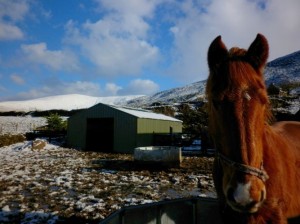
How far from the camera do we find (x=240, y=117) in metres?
2.16

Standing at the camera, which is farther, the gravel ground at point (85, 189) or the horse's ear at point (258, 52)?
the gravel ground at point (85, 189)

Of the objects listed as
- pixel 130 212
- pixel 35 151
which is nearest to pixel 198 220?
pixel 130 212

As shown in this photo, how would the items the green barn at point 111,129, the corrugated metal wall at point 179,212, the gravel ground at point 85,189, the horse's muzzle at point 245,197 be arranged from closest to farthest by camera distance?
the horse's muzzle at point 245,197, the corrugated metal wall at point 179,212, the gravel ground at point 85,189, the green barn at point 111,129

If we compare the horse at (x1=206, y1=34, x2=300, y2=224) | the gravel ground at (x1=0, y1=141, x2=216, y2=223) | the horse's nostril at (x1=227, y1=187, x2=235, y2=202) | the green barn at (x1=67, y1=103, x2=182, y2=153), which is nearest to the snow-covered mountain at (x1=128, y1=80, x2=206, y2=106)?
the green barn at (x1=67, y1=103, x2=182, y2=153)

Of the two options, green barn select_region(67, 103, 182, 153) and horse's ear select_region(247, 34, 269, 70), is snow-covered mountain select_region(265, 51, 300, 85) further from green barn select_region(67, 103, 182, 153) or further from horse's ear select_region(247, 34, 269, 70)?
horse's ear select_region(247, 34, 269, 70)

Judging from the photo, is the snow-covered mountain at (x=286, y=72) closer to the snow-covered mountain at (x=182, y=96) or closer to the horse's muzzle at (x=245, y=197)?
the snow-covered mountain at (x=182, y=96)

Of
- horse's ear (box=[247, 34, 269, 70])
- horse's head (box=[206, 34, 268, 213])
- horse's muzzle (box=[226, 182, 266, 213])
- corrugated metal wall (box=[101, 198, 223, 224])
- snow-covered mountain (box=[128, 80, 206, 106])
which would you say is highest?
snow-covered mountain (box=[128, 80, 206, 106])

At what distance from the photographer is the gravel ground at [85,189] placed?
709 centimetres

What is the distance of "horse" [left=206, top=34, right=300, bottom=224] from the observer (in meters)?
2.05

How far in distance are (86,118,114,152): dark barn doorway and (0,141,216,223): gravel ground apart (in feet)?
41.6

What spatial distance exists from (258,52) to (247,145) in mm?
812

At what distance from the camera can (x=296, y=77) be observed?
104000 millimetres

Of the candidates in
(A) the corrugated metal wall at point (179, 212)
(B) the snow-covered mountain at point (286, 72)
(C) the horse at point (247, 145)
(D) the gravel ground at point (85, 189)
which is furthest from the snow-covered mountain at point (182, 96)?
(C) the horse at point (247, 145)

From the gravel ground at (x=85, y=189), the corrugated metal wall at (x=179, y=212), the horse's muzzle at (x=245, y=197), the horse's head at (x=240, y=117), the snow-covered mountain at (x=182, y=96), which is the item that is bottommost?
the gravel ground at (x=85, y=189)
